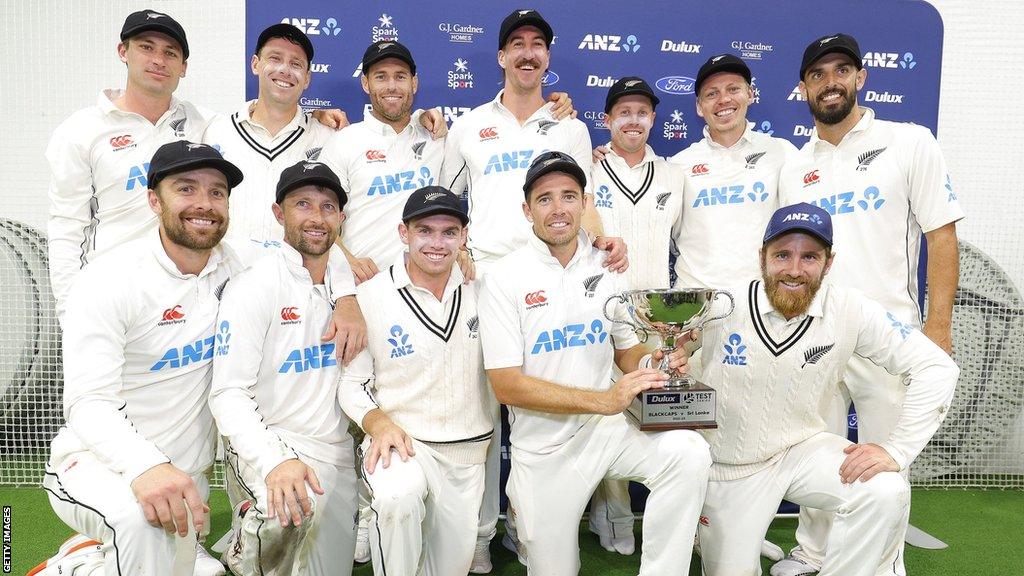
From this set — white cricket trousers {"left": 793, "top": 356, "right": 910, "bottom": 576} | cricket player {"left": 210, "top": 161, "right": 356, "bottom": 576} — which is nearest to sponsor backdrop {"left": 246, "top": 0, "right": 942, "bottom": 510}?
cricket player {"left": 210, "top": 161, "right": 356, "bottom": 576}

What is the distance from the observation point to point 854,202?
3.99m

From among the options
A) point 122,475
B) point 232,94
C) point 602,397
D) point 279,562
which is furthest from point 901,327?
point 232,94

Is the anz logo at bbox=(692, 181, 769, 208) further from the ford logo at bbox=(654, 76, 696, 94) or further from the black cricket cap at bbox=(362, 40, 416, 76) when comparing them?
the black cricket cap at bbox=(362, 40, 416, 76)

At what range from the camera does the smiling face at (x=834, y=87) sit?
4.02 metres

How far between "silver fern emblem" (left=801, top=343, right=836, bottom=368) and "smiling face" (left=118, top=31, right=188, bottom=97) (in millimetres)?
3547

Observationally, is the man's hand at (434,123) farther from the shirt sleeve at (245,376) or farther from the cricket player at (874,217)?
the cricket player at (874,217)

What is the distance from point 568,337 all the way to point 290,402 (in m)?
1.30

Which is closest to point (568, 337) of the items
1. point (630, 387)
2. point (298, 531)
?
point (630, 387)

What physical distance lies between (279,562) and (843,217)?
3236 mm

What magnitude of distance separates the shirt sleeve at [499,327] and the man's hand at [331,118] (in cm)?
158

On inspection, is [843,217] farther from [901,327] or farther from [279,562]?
[279,562]

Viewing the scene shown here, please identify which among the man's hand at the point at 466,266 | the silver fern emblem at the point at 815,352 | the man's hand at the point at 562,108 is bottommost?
the silver fern emblem at the point at 815,352

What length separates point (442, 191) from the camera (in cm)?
350

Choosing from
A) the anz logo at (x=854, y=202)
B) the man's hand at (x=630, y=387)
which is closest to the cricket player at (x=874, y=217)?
the anz logo at (x=854, y=202)
